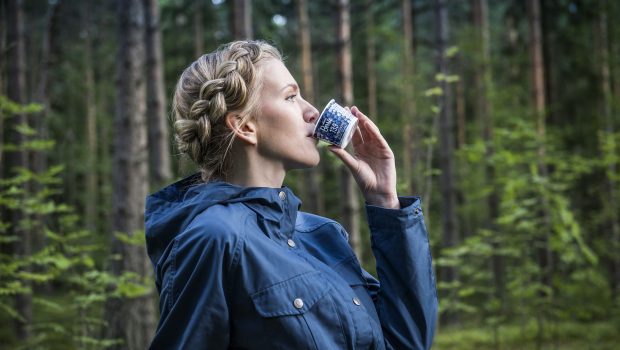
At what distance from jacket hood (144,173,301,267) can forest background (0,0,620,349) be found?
1.51 feet

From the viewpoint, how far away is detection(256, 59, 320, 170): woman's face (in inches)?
75.8

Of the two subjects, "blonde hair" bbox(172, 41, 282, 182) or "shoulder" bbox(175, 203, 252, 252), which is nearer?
"shoulder" bbox(175, 203, 252, 252)

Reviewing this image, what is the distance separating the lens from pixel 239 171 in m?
1.94

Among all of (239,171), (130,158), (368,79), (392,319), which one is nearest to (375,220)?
(392,319)

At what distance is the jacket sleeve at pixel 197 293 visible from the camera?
5.08 ft

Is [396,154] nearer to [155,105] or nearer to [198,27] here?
[198,27]

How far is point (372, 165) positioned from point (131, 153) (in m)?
4.49

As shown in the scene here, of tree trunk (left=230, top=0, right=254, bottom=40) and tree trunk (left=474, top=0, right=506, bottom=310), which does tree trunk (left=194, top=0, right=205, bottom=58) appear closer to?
tree trunk (left=474, top=0, right=506, bottom=310)

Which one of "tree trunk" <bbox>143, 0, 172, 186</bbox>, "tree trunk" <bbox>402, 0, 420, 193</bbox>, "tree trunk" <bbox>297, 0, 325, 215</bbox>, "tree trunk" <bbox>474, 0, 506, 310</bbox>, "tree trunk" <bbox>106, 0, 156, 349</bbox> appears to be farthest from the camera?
"tree trunk" <bbox>297, 0, 325, 215</bbox>

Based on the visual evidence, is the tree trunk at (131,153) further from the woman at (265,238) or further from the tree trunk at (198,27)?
the tree trunk at (198,27)

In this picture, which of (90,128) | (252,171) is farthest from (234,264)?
(90,128)

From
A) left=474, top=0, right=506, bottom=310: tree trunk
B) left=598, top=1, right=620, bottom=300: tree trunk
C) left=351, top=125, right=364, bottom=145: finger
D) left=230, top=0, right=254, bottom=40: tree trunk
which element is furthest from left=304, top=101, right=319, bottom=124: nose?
left=474, top=0, right=506, bottom=310: tree trunk

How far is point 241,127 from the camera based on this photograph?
1900mm

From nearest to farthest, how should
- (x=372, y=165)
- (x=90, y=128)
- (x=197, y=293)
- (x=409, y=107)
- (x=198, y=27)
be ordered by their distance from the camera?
1. (x=197, y=293)
2. (x=372, y=165)
3. (x=409, y=107)
4. (x=198, y=27)
5. (x=90, y=128)
